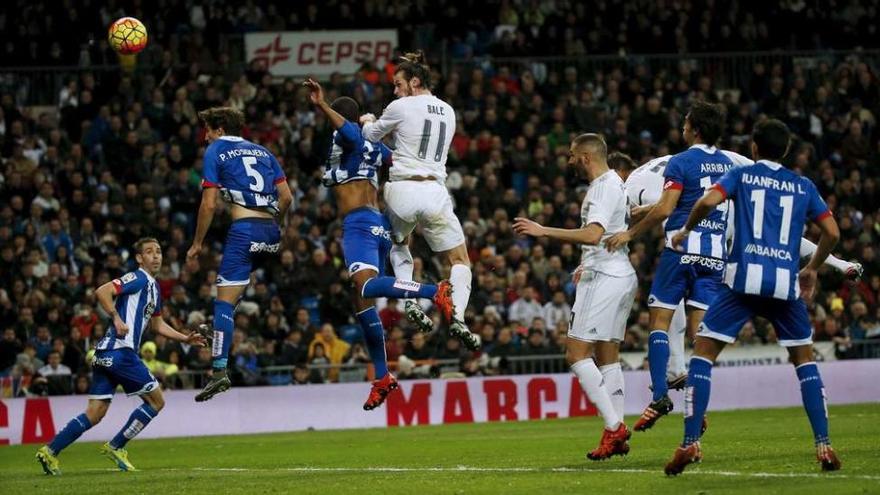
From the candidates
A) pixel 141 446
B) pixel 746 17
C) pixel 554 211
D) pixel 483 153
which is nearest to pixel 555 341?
pixel 554 211

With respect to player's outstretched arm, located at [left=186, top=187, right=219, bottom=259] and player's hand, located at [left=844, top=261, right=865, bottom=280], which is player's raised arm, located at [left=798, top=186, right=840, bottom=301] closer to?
player's hand, located at [left=844, top=261, right=865, bottom=280]

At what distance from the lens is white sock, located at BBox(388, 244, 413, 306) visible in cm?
1427

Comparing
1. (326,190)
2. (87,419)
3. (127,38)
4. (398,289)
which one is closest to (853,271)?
(398,289)

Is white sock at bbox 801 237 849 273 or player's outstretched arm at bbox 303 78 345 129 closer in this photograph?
white sock at bbox 801 237 849 273

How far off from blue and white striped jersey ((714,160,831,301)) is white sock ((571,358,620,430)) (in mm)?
2409

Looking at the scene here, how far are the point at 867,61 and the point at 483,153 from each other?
960 cm

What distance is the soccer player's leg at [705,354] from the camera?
10398mm

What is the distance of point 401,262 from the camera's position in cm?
1433

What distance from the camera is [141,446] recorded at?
21.2 meters

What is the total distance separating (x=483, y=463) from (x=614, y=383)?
143 cm

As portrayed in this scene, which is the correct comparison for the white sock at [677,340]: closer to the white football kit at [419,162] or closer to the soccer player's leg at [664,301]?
the soccer player's leg at [664,301]

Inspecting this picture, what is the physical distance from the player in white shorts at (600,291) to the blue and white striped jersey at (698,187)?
51 cm

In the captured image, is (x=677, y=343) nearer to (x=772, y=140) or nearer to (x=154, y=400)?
(x=772, y=140)

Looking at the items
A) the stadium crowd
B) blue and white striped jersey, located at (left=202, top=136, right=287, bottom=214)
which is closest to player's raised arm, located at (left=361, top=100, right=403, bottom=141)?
blue and white striped jersey, located at (left=202, top=136, right=287, bottom=214)
